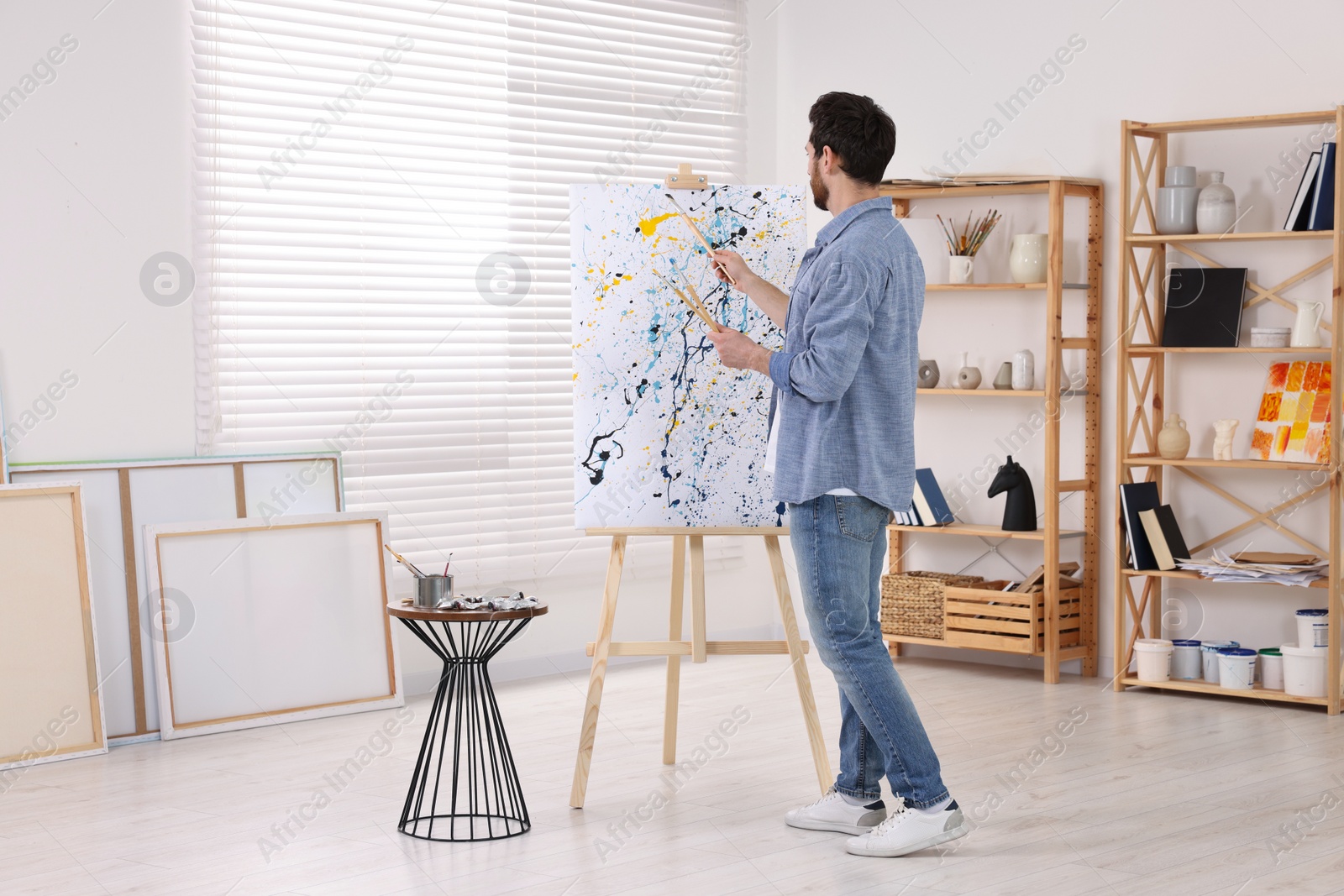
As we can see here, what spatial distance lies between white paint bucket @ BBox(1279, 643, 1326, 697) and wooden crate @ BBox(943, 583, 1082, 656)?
78 cm

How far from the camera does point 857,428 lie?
→ 294 cm

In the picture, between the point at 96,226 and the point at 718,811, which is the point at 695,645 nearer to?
the point at 718,811

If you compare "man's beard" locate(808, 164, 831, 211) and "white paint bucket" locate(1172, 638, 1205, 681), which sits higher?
"man's beard" locate(808, 164, 831, 211)

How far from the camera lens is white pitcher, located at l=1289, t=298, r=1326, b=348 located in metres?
4.47

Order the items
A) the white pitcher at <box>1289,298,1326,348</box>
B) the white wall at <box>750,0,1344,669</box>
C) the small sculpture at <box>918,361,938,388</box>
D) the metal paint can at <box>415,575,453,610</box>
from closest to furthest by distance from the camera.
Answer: the metal paint can at <box>415,575,453,610</box>
the white pitcher at <box>1289,298,1326,348</box>
the white wall at <box>750,0,1344,669</box>
the small sculpture at <box>918,361,938,388</box>

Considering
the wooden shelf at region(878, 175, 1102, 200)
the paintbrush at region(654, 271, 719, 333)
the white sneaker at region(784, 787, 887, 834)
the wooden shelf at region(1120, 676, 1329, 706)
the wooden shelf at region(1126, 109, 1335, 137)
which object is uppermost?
A: the wooden shelf at region(1126, 109, 1335, 137)

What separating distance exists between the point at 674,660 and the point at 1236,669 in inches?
79.8

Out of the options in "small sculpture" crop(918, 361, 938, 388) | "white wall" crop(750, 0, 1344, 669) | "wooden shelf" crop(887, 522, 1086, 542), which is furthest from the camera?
"small sculpture" crop(918, 361, 938, 388)

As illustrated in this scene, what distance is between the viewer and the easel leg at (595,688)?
3.36 metres

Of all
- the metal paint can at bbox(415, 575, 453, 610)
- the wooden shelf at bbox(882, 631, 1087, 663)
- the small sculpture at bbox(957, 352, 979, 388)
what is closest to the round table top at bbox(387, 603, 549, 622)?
the metal paint can at bbox(415, 575, 453, 610)

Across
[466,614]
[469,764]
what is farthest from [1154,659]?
[466,614]

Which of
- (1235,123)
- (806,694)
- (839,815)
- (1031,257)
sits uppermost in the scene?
(1235,123)

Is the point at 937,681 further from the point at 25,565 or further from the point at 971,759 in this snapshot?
the point at 25,565

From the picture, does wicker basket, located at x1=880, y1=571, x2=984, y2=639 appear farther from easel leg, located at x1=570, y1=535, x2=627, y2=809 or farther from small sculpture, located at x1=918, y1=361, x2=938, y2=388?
easel leg, located at x1=570, y1=535, x2=627, y2=809
